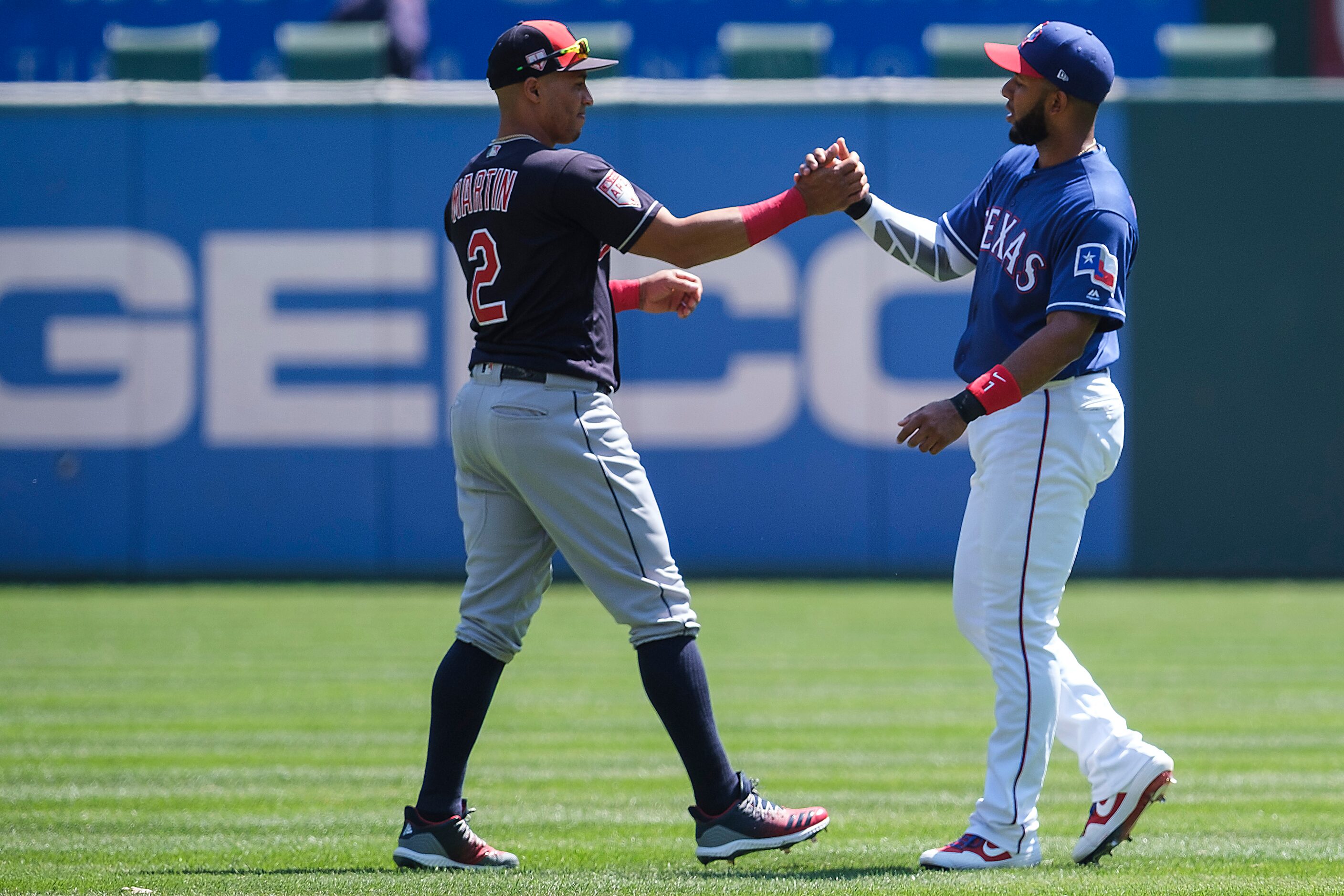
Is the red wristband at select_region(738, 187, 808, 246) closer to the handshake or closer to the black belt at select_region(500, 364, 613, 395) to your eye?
the handshake

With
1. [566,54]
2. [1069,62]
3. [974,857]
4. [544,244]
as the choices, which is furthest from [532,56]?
[974,857]

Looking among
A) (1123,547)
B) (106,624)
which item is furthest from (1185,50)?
(106,624)

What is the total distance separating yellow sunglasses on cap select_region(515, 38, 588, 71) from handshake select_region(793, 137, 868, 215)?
0.70m

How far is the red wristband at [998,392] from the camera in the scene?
4.39 meters

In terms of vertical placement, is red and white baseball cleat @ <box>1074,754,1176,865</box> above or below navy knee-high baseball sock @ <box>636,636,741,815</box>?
below

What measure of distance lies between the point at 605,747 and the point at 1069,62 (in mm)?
3616

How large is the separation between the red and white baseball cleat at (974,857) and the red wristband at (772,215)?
5.69 feet

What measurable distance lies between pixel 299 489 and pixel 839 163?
412 inches

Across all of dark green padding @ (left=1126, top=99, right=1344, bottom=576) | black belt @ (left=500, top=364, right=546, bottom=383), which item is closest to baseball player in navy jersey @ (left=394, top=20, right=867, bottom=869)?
black belt @ (left=500, top=364, right=546, bottom=383)

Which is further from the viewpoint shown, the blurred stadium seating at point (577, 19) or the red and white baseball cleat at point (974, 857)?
the blurred stadium seating at point (577, 19)

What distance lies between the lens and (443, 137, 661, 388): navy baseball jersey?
4441mm

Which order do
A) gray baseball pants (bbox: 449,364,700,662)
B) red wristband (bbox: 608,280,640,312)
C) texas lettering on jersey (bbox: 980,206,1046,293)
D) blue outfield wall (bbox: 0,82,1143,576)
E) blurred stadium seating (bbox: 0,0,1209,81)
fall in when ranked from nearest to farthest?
gray baseball pants (bbox: 449,364,700,662)
texas lettering on jersey (bbox: 980,206,1046,293)
red wristband (bbox: 608,280,640,312)
blue outfield wall (bbox: 0,82,1143,576)
blurred stadium seating (bbox: 0,0,1209,81)

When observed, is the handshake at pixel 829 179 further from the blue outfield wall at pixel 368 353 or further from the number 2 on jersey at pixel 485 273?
the blue outfield wall at pixel 368 353

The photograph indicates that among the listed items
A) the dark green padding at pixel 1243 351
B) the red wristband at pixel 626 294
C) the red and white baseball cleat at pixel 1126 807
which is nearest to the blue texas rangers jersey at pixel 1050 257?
the red wristband at pixel 626 294
